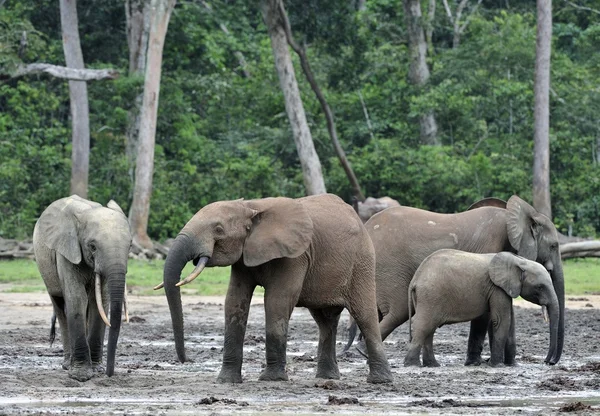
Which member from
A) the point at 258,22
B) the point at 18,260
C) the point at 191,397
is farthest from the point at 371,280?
the point at 258,22

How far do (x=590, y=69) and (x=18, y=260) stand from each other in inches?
671

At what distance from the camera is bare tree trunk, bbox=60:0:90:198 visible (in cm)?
2892

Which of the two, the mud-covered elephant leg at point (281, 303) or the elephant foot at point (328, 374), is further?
the elephant foot at point (328, 374)

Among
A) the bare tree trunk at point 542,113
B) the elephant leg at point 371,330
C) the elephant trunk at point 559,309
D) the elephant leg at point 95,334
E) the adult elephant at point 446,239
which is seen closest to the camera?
the elephant leg at point 371,330

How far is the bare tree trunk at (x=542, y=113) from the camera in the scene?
1132 inches

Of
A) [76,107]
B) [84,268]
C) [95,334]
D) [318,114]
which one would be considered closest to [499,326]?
[95,334]

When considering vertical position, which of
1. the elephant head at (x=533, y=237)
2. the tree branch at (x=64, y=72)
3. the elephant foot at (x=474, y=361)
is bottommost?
the elephant foot at (x=474, y=361)

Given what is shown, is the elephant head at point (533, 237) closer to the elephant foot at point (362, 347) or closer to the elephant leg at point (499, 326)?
the elephant leg at point (499, 326)

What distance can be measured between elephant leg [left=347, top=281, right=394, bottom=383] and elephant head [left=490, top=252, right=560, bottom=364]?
212 cm

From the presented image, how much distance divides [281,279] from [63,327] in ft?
8.26

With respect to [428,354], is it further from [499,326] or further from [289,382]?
[289,382]

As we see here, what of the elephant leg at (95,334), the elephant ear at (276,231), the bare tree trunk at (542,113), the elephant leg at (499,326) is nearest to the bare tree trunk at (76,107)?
the bare tree trunk at (542,113)

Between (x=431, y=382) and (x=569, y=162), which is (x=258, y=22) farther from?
(x=431, y=382)

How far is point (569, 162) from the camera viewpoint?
105 ft
